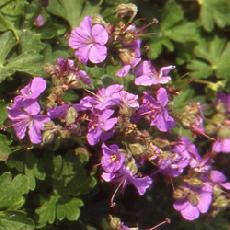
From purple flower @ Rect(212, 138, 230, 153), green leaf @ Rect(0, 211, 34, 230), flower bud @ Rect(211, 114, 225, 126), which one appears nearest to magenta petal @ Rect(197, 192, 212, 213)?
purple flower @ Rect(212, 138, 230, 153)

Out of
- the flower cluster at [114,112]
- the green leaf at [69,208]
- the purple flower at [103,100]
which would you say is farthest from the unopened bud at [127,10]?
the green leaf at [69,208]

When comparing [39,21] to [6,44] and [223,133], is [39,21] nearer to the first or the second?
[6,44]

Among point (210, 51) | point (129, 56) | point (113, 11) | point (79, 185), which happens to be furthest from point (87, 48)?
point (210, 51)

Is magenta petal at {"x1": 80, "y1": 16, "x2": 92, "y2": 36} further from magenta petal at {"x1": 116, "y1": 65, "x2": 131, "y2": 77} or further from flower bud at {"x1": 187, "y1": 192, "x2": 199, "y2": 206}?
flower bud at {"x1": 187, "y1": 192, "x2": 199, "y2": 206}

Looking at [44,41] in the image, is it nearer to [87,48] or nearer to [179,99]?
[87,48]

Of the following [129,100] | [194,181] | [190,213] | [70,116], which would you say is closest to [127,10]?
[129,100]
